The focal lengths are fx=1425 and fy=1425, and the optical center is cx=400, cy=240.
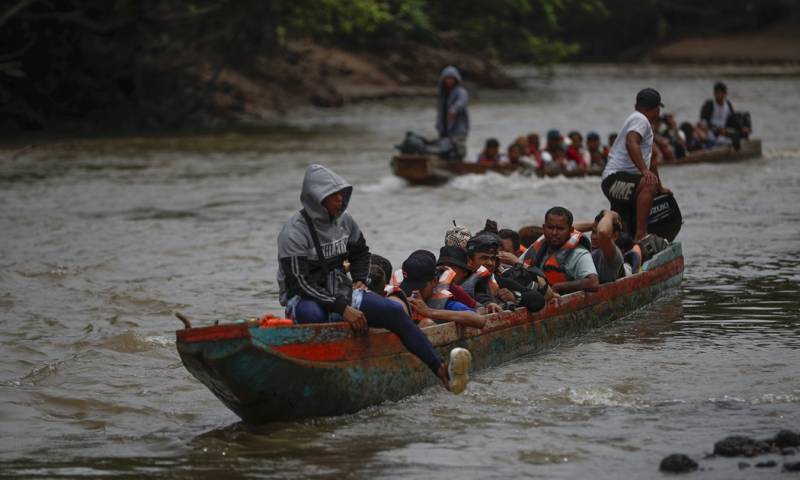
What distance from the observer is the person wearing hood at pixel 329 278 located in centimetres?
789

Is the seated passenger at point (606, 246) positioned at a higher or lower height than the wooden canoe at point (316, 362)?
higher

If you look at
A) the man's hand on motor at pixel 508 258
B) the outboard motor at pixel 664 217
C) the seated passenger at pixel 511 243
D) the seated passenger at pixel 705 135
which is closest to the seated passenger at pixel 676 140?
the seated passenger at pixel 705 135

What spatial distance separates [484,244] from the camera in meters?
9.51

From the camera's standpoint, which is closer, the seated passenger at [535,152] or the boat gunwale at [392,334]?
the boat gunwale at [392,334]

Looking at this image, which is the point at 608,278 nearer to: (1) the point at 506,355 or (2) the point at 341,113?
(1) the point at 506,355

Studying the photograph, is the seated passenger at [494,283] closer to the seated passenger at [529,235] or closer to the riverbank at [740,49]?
the seated passenger at [529,235]

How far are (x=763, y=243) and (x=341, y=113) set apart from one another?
2030 cm

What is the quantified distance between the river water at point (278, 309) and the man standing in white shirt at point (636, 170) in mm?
806

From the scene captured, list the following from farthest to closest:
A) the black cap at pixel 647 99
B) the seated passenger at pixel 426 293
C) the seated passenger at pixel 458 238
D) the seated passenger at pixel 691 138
→ the seated passenger at pixel 691 138 < the black cap at pixel 647 99 < the seated passenger at pixel 458 238 < the seated passenger at pixel 426 293

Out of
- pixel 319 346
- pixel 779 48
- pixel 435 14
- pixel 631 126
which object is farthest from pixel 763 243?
pixel 779 48

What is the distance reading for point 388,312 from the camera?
8094 mm

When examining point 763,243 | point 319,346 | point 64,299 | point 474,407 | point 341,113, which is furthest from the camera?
point 341,113

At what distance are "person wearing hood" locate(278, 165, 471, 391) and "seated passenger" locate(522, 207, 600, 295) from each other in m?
2.40

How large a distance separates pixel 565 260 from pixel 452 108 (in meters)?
8.83
